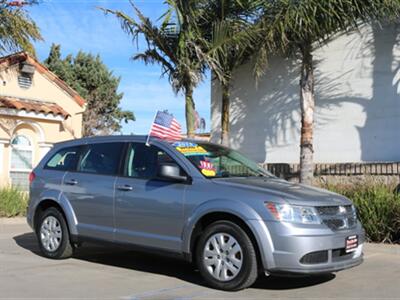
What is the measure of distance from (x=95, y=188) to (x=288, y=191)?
2756mm

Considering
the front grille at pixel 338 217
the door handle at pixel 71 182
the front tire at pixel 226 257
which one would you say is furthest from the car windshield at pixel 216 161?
the door handle at pixel 71 182

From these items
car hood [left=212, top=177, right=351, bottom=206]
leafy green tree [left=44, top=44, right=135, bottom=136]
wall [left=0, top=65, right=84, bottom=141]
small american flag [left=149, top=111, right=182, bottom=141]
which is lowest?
car hood [left=212, top=177, right=351, bottom=206]

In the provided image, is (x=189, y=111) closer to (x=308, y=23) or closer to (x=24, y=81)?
(x=308, y=23)

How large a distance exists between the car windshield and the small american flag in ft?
1.73

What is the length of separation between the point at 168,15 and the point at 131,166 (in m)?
5.37

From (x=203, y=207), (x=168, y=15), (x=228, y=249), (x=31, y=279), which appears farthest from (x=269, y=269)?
(x=168, y=15)

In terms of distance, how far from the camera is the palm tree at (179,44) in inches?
484

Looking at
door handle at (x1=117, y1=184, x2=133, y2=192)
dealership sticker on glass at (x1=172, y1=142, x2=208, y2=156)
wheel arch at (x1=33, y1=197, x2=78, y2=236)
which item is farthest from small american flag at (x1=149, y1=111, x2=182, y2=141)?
wheel arch at (x1=33, y1=197, x2=78, y2=236)

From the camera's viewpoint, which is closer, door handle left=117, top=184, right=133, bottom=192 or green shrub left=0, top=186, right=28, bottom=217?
door handle left=117, top=184, right=133, bottom=192

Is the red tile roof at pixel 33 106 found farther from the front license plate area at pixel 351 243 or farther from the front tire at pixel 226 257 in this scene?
the front license plate area at pixel 351 243

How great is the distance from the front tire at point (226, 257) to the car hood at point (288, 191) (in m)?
0.52

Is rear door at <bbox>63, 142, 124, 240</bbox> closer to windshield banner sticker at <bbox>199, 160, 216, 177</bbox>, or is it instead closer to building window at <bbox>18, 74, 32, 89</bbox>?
windshield banner sticker at <bbox>199, 160, 216, 177</bbox>

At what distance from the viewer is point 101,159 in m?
8.10

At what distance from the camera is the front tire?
6301mm
